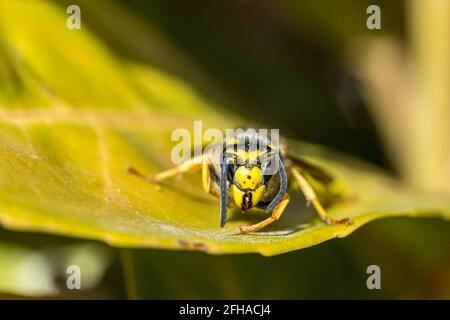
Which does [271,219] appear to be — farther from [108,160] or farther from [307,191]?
[108,160]

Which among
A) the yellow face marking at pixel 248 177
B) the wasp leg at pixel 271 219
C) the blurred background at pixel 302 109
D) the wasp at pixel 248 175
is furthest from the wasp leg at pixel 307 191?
the blurred background at pixel 302 109

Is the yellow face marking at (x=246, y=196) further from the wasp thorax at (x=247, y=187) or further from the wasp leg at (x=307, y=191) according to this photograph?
→ the wasp leg at (x=307, y=191)

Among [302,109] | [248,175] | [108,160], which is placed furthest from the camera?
[302,109]

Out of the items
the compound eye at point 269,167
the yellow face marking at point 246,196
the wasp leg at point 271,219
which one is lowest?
the wasp leg at point 271,219

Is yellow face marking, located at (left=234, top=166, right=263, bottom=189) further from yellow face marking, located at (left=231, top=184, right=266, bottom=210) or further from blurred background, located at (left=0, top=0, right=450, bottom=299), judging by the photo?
blurred background, located at (left=0, top=0, right=450, bottom=299)

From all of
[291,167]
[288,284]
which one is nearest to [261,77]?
[288,284]

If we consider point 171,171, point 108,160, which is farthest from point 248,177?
point 108,160

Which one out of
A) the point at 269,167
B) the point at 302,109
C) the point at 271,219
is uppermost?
the point at 302,109
